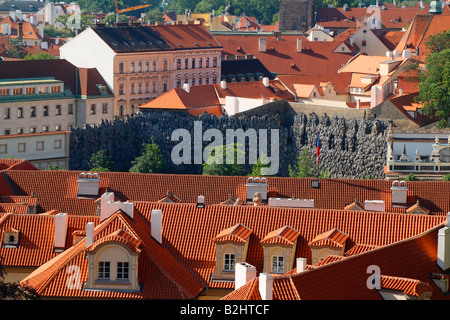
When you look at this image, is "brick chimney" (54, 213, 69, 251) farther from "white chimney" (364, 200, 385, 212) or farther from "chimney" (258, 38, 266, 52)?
"chimney" (258, 38, 266, 52)

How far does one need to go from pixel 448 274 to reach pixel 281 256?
18.8 feet

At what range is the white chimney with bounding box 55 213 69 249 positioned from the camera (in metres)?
43.8

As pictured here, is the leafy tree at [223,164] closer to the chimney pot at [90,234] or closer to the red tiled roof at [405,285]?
the chimney pot at [90,234]

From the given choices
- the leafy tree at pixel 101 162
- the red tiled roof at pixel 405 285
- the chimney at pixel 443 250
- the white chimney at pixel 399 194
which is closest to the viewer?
the red tiled roof at pixel 405 285

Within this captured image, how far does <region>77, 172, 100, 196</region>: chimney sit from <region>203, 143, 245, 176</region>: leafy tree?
3262cm

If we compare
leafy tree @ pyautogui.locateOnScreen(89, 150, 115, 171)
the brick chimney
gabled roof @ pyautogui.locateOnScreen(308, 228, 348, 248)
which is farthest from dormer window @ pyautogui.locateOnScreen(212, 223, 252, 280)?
leafy tree @ pyautogui.locateOnScreen(89, 150, 115, 171)

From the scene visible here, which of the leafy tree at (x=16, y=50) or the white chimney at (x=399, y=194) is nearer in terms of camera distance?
the white chimney at (x=399, y=194)

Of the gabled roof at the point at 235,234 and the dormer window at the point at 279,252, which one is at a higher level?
the gabled roof at the point at 235,234

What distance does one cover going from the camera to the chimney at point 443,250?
38.8m

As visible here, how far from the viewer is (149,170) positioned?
303 feet

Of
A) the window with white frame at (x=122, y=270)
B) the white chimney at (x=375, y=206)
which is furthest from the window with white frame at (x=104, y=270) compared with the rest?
the white chimney at (x=375, y=206)

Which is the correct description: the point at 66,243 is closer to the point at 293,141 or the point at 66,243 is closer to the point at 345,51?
the point at 293,141

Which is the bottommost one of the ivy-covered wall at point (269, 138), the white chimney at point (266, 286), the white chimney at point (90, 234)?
the white chimney at point (266, 286)

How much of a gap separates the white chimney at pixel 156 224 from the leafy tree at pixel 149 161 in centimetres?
4932
